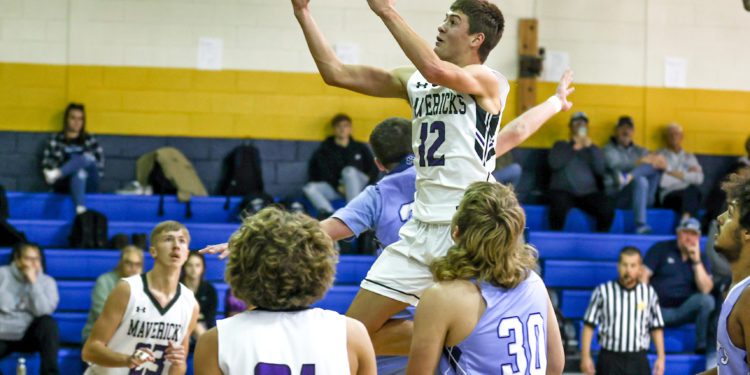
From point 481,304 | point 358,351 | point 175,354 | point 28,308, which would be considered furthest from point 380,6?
point 28,308

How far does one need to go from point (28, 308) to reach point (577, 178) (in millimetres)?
6094

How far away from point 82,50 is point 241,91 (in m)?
1.84

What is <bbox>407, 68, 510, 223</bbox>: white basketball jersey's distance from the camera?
4055mm

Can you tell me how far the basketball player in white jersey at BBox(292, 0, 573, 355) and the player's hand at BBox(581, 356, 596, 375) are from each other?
529 cm

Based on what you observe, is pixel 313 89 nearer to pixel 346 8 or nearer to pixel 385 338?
pixel 346 8

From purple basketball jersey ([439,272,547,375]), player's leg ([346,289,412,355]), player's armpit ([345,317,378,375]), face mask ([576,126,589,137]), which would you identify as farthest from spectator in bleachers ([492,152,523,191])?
player's armpit ([345,317,378,375])

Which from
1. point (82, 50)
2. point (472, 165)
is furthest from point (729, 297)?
point (82, 50)

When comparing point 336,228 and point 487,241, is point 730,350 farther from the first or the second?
point 336,228

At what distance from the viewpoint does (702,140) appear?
12812 millimetres

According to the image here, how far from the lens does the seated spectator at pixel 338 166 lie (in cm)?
1116

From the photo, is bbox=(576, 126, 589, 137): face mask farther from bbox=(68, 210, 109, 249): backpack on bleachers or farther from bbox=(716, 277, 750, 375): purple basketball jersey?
bbox=(716, 277, 750, 375): purple basketball jersey

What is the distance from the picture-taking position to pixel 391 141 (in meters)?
4.75

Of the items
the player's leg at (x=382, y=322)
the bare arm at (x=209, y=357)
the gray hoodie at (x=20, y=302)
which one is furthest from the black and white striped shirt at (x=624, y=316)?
the bare arm at (x=209, y=357)

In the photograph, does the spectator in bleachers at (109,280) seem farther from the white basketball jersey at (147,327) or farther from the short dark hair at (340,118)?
the short dark hair at (340,118)
